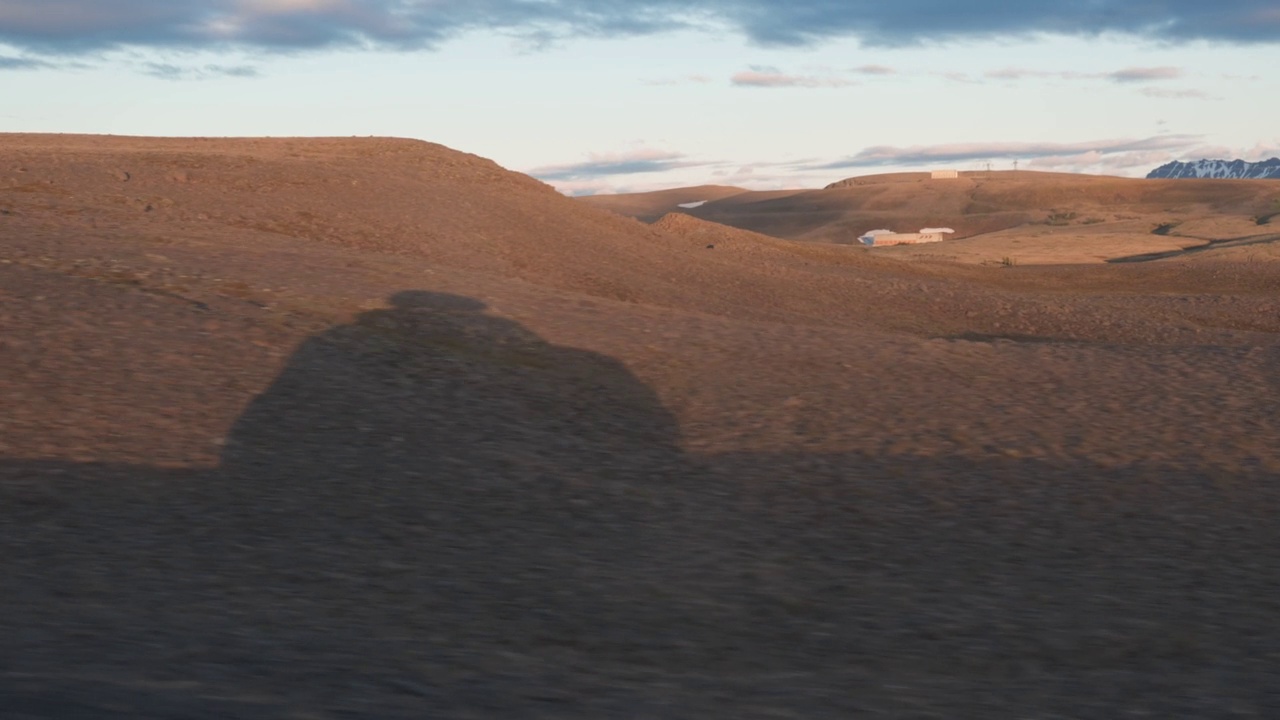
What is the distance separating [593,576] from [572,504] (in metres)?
1.35

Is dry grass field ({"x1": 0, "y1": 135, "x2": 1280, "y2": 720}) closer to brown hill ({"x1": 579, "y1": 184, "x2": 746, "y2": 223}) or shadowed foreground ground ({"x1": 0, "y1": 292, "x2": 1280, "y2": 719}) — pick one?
shadowed foreground ground ({"x1": 0, "y1": 292, "x2": 1280, "y2": 719})

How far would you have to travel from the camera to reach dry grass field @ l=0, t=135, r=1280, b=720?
5004mm

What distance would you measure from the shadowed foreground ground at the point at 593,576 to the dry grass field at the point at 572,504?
26 millimetres

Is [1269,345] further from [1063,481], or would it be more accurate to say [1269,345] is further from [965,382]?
[1063,481]

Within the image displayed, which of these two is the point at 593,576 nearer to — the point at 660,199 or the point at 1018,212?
the point at 1018,212

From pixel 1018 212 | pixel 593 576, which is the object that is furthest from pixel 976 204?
pixel 593 576

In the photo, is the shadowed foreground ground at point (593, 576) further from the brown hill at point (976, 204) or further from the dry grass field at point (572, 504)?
the brown hill at point (976, 204)

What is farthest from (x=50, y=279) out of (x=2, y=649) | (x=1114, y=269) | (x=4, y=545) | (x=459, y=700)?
(x=1114, y=269)

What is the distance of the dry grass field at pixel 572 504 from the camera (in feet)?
16.4

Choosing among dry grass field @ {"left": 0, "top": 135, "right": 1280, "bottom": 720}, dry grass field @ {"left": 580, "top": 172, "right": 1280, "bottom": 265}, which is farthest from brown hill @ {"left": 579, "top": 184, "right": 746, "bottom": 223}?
dry grass field @ {"left": 0, "top": 135, "right": 1280, "bottom": 720}

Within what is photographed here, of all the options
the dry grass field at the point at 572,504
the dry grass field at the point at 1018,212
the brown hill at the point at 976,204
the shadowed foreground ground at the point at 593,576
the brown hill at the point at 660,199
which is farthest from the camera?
the brown hill at the point at 660,199

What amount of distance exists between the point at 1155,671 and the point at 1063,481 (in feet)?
11.6

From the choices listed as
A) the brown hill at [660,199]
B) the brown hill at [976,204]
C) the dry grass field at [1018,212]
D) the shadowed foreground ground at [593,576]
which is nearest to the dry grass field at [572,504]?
the shadowed foreground ground at [593,576]

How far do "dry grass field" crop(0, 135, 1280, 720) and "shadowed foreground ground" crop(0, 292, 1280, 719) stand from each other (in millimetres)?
26
